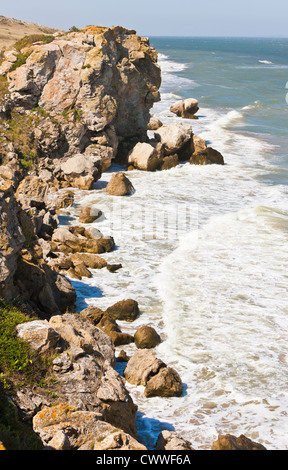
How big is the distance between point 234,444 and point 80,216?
55.8 ft

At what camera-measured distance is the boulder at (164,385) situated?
42.0ft

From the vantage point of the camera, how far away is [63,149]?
3288 centimetres

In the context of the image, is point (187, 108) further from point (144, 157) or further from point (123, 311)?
point (123, 311)

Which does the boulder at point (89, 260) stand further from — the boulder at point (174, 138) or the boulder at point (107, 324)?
the boulder at point (174, 138)

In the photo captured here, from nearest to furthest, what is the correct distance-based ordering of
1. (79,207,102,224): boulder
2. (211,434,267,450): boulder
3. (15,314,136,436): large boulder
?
(15,314,136,436): large boulder < (211,434,267,450): boulder < (79,207,102,224): boulder

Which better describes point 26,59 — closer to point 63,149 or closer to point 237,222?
point 63,149

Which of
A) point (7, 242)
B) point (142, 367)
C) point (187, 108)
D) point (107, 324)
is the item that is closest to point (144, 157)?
point (187, 108)

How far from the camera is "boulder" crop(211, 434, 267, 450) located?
32.4ft

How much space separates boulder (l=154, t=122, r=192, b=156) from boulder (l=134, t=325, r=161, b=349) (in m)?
24.0

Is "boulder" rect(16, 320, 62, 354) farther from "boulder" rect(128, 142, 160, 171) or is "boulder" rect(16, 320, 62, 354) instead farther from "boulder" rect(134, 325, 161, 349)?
"boulder" rect(128, 142, 160, 171)

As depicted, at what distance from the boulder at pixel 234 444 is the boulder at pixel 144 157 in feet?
86.3

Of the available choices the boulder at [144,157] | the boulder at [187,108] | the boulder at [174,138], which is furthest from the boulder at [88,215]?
the boulder at [187,108]

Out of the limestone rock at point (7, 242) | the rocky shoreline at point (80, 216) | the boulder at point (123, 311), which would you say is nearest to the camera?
the rocky shoreline at point (80, 216)

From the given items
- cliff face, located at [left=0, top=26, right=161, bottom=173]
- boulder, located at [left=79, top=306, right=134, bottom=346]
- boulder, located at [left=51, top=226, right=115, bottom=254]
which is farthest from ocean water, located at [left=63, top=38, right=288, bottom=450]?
cliff face, located at [left=0, top=26, right=161, bottom=173]
